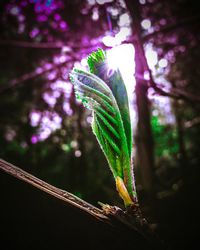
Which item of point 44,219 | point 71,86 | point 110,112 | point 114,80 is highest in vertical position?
point 71,86

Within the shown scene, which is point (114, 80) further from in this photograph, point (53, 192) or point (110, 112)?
point (53, 192)

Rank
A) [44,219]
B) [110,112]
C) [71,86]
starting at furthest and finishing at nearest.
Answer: [71,86]
[110,112]
[44,219]

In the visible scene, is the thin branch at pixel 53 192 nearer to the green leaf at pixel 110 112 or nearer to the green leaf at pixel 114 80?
the green leaf at pixel 110 112

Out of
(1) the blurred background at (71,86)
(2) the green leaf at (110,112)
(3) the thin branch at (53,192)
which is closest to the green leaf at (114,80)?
(2) the green leaf at (110,112)

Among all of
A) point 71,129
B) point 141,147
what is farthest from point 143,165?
point 71,129

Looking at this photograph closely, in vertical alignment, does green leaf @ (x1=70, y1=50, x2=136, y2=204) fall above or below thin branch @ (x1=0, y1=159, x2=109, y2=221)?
above

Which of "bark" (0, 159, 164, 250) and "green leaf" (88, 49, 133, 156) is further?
"green leaf" (88, 49, 133, 156)

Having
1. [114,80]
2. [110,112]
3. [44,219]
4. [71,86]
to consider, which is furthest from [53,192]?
[71,86]

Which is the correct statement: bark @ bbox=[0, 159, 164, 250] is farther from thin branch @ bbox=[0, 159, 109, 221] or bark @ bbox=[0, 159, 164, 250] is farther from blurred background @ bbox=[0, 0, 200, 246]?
blurred background @ bbox=[0, 0, 200, 246]

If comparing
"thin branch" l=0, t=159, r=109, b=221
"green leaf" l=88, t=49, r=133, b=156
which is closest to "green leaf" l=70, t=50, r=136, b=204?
"green leaf" l=88, t=49, r=133, b=156

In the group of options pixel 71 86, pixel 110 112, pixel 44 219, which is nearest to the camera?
pixel 44 219

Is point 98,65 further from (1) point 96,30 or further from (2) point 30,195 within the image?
(1) point 96,30

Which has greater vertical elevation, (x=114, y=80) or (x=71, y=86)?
(x=71, y=86)
